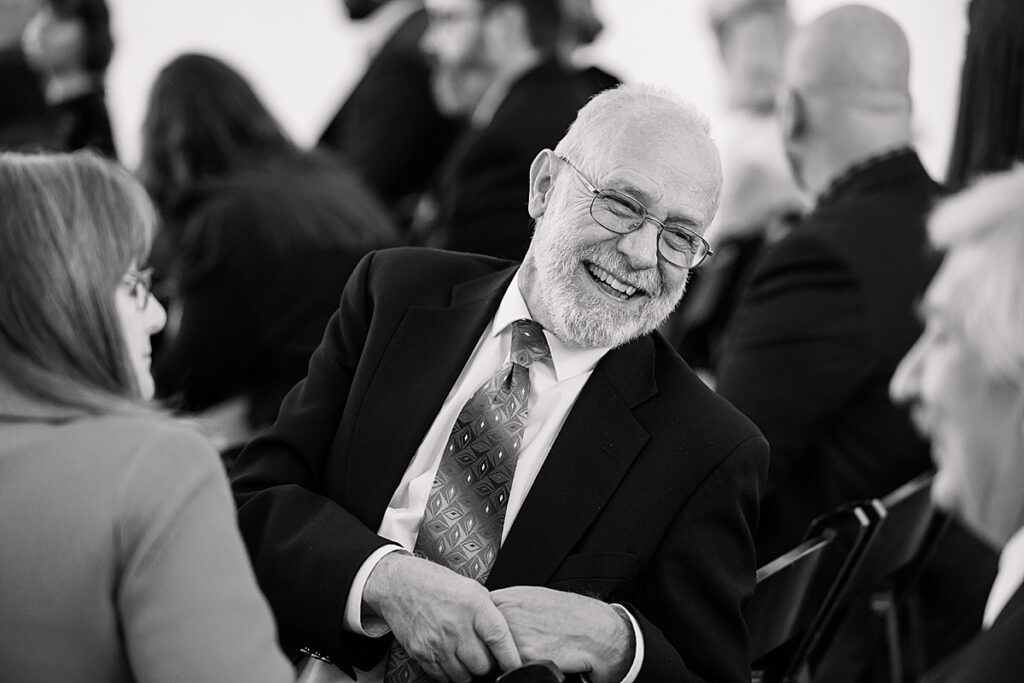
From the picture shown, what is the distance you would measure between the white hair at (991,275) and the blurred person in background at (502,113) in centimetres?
189

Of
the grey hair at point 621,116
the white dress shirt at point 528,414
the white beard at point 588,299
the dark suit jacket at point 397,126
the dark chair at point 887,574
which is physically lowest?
the dark chair at point 887,574

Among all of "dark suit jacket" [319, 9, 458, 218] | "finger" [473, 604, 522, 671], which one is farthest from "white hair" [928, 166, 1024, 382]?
"dark suit jacket" [319, 9, 458, 218]

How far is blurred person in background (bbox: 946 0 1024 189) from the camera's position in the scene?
3371mm

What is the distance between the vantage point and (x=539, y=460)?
2.17 meters

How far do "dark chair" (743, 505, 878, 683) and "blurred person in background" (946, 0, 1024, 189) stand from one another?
1.32 meters

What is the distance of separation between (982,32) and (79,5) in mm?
3287

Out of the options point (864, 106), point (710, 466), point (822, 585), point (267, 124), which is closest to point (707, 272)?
point (864, 106)

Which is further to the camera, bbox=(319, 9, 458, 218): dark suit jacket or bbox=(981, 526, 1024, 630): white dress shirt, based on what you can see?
bbox=(319, 9, 458, 218): dark suit jacket

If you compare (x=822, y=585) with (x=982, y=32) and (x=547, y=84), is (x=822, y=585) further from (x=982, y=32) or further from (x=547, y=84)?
(x=547, y=84)

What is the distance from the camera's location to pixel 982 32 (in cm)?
343

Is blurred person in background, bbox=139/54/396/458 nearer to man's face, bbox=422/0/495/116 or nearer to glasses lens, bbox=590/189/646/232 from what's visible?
man's face, bbox=422/0/495/116

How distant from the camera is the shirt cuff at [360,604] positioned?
199cm

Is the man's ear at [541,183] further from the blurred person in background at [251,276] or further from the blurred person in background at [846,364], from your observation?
the blurred person in background at [251,276]

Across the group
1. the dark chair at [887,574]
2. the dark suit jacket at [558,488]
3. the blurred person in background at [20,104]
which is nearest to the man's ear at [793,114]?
the dark chair at [887,574]
